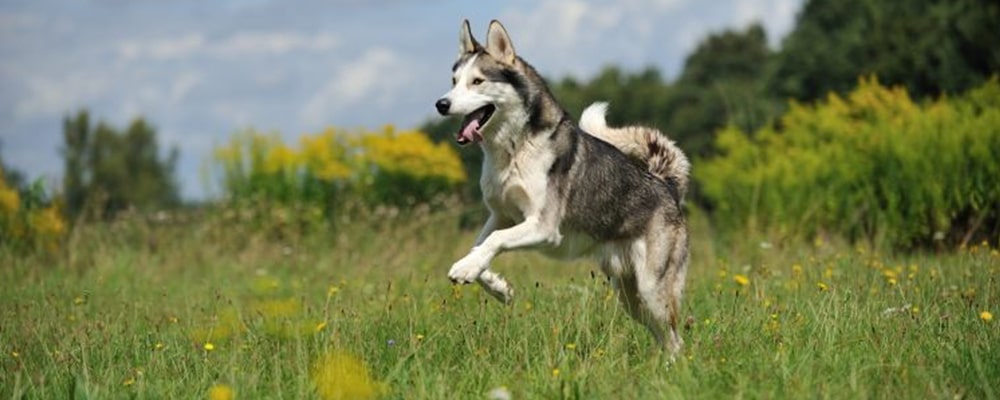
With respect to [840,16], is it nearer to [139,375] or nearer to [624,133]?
[624,133]

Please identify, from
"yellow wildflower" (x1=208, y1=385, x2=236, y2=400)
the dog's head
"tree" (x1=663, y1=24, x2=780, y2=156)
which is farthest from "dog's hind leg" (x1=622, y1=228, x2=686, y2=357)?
"tree" (x1=663, y1=24, x2=780, y2=156)

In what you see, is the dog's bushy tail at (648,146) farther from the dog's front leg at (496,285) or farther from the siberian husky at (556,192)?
the dog's front leg at (496,285)

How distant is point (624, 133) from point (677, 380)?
2900 mm

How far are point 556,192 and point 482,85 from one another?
2.41 ft

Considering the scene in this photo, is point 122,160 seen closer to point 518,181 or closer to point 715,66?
point 715,66

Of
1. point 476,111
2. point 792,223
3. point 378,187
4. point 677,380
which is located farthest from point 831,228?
point 677,380

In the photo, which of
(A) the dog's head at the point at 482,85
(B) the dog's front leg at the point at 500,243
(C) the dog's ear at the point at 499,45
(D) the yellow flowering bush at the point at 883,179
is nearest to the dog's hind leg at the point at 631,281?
(B) the dog's front leg at the point at 500,243

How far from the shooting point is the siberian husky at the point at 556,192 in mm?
6242

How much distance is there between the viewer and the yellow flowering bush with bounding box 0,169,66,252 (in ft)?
38.5

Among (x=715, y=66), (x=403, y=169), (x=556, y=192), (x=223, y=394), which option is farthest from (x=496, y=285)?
(x=715, y=66)

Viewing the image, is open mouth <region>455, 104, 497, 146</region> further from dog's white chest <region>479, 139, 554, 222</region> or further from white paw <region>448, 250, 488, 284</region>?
white paw <region>448, 250, 488, 284</region>

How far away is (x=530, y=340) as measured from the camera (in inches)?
231

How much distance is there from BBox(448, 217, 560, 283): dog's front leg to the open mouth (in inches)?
21.3

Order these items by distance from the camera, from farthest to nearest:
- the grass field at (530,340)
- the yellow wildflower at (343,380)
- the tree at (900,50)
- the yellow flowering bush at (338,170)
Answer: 1. the tree at (900,50)
2. the yellow flowering bush at (338,170)
3. the grass field at (530,340)
4. the yellow wildflower at (343,380)
